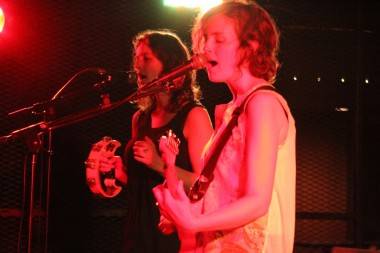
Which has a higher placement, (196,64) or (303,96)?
(303,96)

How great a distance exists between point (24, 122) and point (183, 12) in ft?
4.65

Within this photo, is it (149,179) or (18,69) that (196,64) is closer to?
(149,179)

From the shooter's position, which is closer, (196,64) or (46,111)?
(196,64)

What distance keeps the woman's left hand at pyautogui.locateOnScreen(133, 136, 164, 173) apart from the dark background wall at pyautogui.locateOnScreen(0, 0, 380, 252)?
159cm

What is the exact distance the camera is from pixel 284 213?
70.1 inches

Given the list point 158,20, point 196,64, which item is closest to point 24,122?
point 158,20

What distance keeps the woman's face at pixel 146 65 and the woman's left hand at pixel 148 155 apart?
40 cm

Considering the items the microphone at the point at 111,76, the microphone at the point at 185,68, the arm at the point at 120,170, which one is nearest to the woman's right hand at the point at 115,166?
the arm at the point at 120,170

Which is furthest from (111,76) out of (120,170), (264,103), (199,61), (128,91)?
(128,91)

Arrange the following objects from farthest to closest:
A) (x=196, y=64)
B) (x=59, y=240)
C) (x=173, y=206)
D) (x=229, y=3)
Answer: (x=59, y=240)
(x=196, y=64)
(x=229, y=3)
(x=173, y=206)

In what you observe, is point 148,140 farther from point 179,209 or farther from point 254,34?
point 179,209

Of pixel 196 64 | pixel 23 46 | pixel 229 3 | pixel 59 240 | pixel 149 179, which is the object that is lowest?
pixel 59 240

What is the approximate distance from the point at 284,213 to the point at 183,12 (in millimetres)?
2728

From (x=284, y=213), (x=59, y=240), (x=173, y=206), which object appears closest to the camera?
(x=173, y=206)
